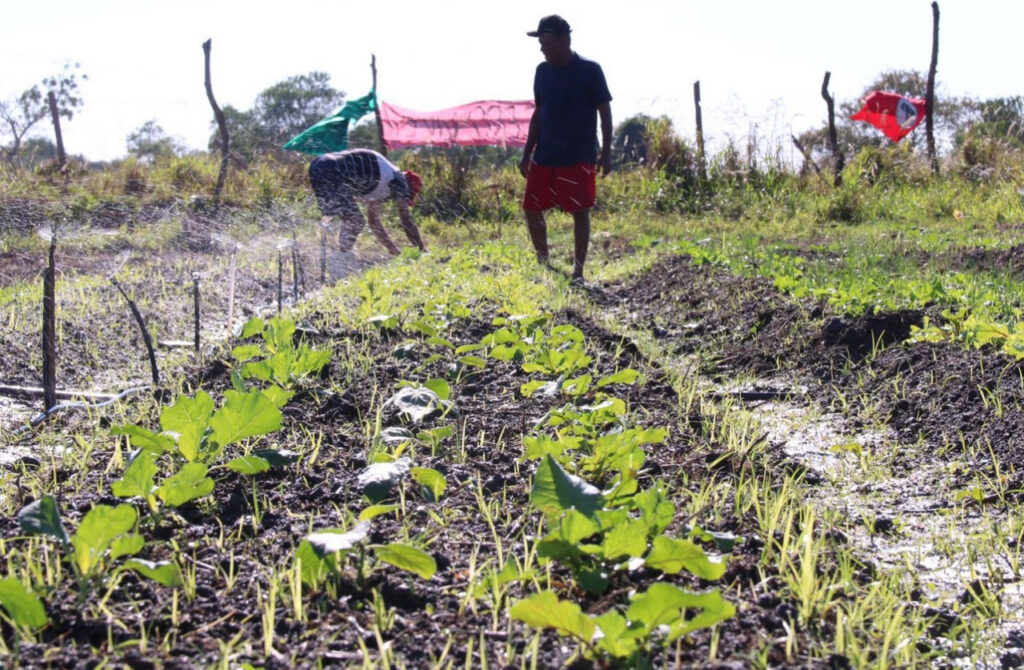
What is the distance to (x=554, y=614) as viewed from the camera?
118 centimetres

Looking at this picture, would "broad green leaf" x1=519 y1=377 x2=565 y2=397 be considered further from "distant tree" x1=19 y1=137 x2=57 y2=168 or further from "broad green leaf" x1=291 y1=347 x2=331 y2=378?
"distant tree" x1=19 y1=137 x2=57 y2=168

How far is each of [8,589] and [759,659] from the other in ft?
3.33

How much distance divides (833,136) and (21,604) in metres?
13.6

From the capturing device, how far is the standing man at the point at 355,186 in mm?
7289

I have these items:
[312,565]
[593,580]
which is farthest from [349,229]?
[593,580]

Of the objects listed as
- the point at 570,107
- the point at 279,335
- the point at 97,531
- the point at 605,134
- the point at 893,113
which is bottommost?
the point at 97,531

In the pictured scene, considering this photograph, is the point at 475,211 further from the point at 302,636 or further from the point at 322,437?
the point at 302,636

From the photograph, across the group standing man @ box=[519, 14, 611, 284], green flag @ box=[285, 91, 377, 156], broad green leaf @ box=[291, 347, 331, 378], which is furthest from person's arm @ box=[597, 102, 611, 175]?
green flag @ box=[285, 91, 377, 156]

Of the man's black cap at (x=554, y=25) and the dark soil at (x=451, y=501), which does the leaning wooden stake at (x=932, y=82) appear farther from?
the dark soil at (x=451, y=501)

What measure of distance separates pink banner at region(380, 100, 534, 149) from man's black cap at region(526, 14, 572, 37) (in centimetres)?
1333

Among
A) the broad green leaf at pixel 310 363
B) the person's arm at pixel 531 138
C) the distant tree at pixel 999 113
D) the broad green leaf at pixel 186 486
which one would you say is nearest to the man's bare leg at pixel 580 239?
the person's arm at pixel 531 138

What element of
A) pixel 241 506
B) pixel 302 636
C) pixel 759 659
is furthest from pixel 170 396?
pixel 759 659

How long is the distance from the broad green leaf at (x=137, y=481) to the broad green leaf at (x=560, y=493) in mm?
705

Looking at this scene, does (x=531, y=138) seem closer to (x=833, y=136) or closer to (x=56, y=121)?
(x=833, y=136)
